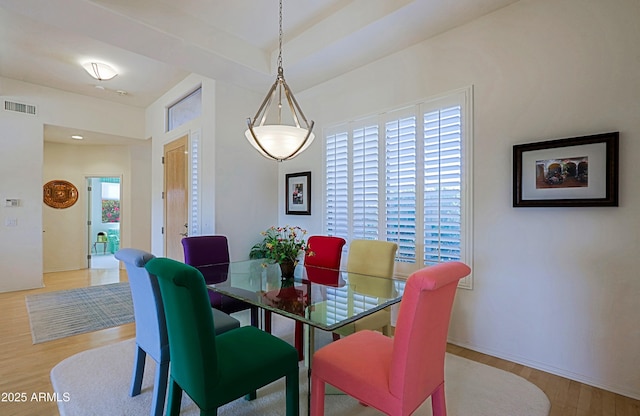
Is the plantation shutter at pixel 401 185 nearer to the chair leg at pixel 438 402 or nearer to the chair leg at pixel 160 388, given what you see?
the chair leg at pixel 438 402

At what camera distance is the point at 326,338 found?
3.02 metres

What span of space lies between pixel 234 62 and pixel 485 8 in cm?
251

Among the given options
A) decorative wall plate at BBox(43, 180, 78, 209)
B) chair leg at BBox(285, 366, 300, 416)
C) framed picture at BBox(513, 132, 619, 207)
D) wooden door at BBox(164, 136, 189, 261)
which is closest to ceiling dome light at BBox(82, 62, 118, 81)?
wooden door at BBox(164, 136, 189, 261)

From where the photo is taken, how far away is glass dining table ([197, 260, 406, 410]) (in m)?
1.70

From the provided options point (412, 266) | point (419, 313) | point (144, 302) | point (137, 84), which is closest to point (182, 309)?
point (144, 302)

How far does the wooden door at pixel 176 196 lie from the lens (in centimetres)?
459

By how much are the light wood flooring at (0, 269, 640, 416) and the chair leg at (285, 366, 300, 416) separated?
155 centimetres

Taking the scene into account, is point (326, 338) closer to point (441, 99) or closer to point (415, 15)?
point (441, 99)

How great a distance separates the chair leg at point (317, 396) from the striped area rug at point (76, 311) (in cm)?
290

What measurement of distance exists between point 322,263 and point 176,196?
3009mm

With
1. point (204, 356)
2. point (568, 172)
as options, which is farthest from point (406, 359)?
point (568, 172)

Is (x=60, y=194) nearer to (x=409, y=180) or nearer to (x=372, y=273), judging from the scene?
(x=372, y=273)

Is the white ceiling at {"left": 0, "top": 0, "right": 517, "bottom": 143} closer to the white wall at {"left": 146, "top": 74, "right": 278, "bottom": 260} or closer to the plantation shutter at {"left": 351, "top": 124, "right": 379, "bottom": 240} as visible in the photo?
the white wall at {"left": 146, "top": 74, "right": 278, "bottom": 260}

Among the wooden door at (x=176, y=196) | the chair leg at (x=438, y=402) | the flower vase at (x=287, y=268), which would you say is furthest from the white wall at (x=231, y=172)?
the chair leg at (x=438, y=402)
